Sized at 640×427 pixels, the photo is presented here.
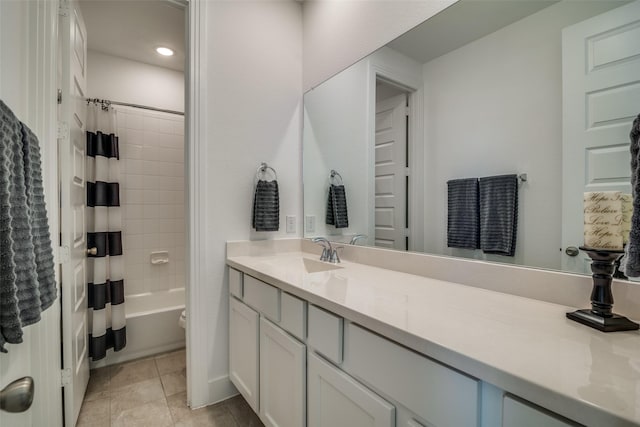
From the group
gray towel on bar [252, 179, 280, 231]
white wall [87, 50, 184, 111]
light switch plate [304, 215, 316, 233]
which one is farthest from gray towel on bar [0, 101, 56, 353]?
white wall [87, 50, 184, 111]

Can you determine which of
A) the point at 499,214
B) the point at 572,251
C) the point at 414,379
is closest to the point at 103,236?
the point at 414,379

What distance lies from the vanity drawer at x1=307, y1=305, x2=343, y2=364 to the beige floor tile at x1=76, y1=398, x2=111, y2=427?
4.54 ft

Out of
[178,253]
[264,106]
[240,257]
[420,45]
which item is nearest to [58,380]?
[240,257]

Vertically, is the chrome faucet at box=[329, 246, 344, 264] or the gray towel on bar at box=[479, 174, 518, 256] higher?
the gray towel on bar at box=[479, 174, 518, 256]

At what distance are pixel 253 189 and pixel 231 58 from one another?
792 millimetres

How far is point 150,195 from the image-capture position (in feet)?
8.79

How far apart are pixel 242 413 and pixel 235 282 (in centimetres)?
71

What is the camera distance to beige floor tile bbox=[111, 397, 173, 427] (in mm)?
1514

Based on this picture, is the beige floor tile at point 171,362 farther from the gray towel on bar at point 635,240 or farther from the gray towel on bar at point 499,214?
the gray towel on bar at point 635,240

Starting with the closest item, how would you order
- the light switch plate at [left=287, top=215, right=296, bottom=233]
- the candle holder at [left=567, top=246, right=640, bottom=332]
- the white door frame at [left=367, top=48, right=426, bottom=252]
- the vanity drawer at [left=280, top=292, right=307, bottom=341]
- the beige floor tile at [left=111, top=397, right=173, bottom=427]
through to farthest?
the candle holder at [left=567, top=246, right=640, bottom=332], the vanity drawer at [left=280, top=292, right=307, bottom=341], the white door frame at [left=367, top=48, right=426, bottom=252], the beige floor tile at [left=111, top=397, right=173, bottom=427], the light switch plate at [left=287, top=215, right=296, bottom=233]

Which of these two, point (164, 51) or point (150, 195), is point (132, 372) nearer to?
point (150, 195)

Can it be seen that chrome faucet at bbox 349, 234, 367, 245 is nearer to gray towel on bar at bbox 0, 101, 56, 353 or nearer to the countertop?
the countertop

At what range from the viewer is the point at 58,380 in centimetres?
135

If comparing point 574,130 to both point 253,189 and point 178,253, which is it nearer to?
point 253,189
